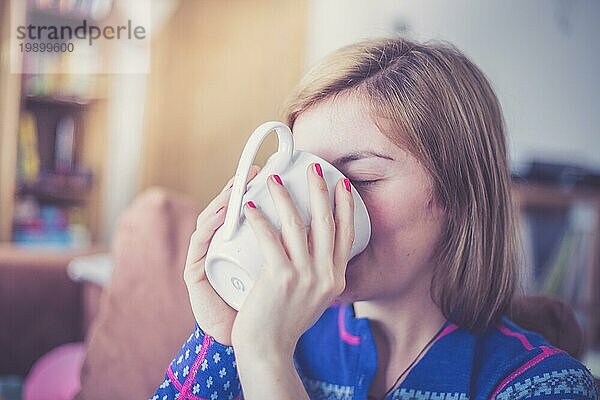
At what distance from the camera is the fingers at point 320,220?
1.58ft

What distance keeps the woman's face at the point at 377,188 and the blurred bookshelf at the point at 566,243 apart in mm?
1124

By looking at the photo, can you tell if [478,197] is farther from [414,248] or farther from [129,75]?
[129,75]

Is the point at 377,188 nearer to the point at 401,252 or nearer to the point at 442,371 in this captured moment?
the point at 401,252

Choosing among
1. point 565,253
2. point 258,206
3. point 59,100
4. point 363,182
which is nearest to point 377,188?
point 363,182

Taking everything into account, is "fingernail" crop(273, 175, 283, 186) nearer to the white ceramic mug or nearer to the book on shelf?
the white ceramic mug

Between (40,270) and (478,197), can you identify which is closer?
(478,197)

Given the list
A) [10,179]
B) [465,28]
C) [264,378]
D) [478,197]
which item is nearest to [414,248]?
[478,197]

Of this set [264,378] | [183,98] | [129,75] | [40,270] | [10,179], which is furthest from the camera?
[129,75]

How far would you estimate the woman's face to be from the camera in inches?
21.7

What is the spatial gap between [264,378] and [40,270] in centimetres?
100

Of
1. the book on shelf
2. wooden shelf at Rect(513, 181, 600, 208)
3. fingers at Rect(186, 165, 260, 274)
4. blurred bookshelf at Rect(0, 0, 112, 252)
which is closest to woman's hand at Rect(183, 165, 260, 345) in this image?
fingers at Rect(186, 165, 260, 274)

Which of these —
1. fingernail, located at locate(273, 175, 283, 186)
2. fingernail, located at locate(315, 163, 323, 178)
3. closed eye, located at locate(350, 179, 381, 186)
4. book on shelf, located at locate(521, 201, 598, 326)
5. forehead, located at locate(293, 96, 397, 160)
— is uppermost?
forehead, located at locate(293, 96, 397, 160)

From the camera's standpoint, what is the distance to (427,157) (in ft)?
1.87

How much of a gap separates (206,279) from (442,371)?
0.75 feet
